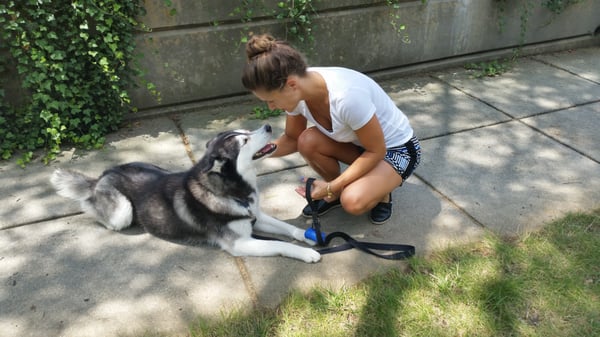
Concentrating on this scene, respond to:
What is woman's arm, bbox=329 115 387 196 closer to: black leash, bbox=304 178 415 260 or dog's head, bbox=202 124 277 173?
black leash, bbox=304 178 415 260

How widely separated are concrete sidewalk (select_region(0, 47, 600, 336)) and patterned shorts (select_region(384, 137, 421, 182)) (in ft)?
1.33

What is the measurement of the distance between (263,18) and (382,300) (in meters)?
3.67

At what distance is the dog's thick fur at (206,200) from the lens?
2.99 m

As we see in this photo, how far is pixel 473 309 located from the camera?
2.56 m

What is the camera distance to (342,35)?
18.3 ft

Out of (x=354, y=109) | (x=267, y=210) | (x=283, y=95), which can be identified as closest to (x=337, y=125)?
(x=354, y=109)

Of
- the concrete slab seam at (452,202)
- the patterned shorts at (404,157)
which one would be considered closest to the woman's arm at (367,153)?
the patterned shorts at (404,157)

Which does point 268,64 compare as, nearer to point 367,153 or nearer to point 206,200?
point 367,153

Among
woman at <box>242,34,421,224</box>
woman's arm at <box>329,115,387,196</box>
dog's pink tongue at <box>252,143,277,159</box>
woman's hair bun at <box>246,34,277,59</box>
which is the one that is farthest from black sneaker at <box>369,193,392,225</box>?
woman's hair bun at <box>246,34,277,59</box>

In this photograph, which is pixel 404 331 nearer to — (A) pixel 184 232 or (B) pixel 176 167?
(A) pixel 184 232

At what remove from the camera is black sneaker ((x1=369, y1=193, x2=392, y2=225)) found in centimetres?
333

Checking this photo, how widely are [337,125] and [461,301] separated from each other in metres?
1.33

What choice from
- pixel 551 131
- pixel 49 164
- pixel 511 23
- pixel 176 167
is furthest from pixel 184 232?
pixel 511 23

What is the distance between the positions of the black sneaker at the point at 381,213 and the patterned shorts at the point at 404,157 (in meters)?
0.28
